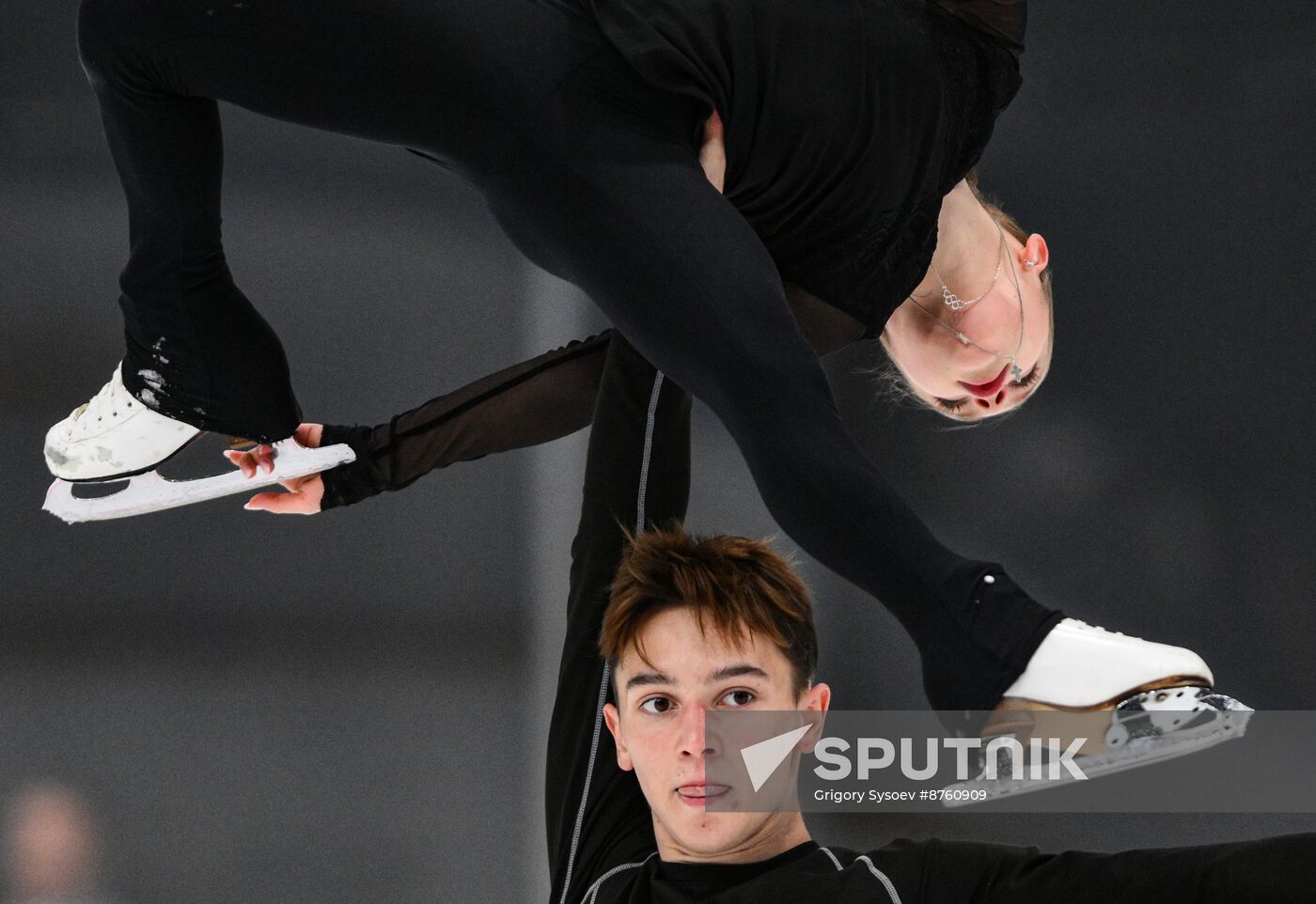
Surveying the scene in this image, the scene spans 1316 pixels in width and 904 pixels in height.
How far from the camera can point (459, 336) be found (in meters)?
2.87

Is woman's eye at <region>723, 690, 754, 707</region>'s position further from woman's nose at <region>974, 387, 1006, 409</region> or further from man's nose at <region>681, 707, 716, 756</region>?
woman's nose at <region>974, 387, 1006, 409</region>

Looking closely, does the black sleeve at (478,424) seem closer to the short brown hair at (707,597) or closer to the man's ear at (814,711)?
the short brown hair at (707,597)

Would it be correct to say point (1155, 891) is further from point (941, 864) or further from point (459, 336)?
point (459, 336)

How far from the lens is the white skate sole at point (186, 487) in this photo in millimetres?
1816

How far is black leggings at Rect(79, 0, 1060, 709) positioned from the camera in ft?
3.59

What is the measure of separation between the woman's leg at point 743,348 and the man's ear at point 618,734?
1.80 feet

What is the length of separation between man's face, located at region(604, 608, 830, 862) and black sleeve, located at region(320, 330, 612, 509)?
36 cm

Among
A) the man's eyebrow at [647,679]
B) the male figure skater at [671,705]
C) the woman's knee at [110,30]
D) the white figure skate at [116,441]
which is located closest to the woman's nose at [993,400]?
the male figure skater at [671,705]

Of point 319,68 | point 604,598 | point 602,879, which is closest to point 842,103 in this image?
point 319,68

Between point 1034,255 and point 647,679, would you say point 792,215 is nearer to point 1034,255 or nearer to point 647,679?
point 647,679

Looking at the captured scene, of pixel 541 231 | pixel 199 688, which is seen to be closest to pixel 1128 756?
pixel 541 231

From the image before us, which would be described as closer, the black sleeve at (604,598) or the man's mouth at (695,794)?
the man's mouth at (695,794)

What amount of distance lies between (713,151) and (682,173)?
0.31 ft

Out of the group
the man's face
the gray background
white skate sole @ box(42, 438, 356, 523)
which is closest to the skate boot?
white skate sole @ box(42, 438, 356, 523)
